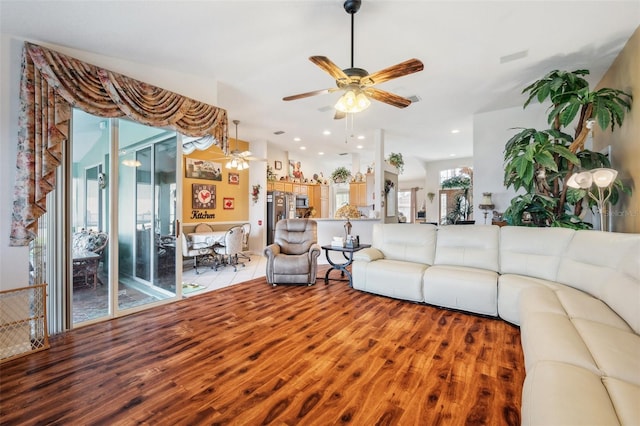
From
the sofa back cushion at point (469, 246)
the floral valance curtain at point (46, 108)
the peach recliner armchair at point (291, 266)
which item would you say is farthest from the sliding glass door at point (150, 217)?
the sofa back cushion at point (469, 246)

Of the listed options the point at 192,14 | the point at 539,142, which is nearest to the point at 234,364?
the point at 192,14

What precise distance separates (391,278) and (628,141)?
3071 mm

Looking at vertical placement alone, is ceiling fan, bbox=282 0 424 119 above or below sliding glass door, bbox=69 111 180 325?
above

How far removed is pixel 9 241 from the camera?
91.4 inches

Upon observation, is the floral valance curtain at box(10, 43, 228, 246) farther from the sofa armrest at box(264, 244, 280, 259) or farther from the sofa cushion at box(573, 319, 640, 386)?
the sofa cushion at box(573, 319, 640, 386)

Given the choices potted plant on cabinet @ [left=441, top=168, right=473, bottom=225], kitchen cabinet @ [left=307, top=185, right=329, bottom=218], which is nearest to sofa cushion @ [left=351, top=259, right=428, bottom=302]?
kitchen cabinet @ [left=307, top=185, right=329, bottom=218]

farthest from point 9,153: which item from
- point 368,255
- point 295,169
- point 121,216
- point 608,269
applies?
point 295,169

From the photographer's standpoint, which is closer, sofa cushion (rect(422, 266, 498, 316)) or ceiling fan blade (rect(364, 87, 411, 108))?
ceiling fan blade (rect(364, 87, 411, 108))

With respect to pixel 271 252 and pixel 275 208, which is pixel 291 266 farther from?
pixel 275 208

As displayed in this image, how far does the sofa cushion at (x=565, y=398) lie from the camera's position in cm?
92

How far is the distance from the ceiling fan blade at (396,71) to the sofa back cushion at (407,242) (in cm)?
216

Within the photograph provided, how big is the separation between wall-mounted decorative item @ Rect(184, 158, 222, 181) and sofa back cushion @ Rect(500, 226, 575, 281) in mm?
6053

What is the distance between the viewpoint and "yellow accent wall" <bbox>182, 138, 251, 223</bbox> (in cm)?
602

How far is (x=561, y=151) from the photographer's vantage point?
2982 mm
